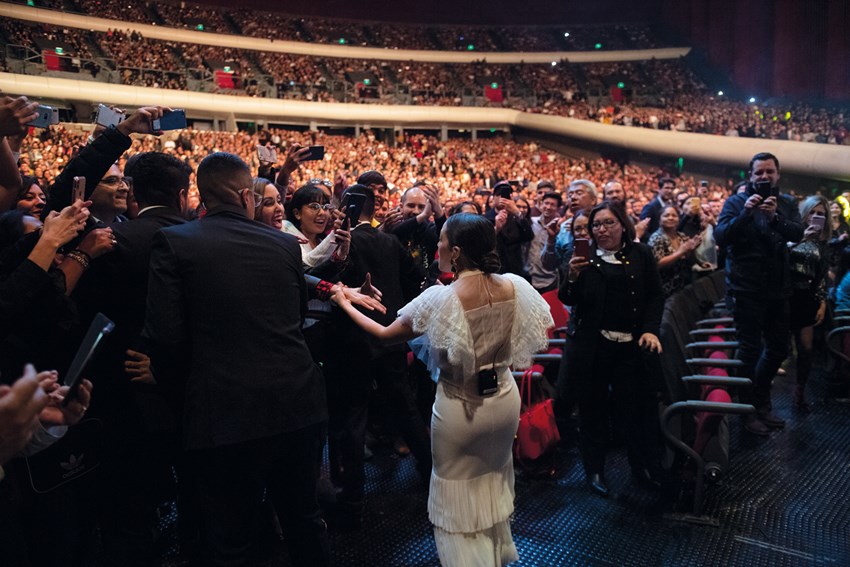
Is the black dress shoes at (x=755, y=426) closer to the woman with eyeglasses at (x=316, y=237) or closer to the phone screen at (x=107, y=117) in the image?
the woman with eyeglasses at (x=316, y=237)

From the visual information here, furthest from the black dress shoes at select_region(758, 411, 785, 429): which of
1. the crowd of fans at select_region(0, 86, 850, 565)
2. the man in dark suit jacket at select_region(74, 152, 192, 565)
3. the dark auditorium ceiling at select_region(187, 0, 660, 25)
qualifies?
the dark auditorium ceiling at select_region(187, 0, 660, 25)

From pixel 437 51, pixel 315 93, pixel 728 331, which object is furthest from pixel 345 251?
pixel 437 51

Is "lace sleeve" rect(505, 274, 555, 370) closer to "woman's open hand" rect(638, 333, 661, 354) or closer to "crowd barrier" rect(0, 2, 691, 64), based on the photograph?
"woman's open hand" rect(638, 333, 661, 354)

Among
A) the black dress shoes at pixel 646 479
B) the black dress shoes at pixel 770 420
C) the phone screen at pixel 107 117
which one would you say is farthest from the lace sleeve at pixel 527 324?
the black dress shoes at pixel 770 420

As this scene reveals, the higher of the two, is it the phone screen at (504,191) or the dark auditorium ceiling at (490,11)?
the dark auditorium ceiling at (490,11)

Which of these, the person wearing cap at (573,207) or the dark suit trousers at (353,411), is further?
the person wearing cap at (573,207)

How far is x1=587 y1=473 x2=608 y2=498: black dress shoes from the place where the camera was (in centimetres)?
299

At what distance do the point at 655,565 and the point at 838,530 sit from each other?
916 millimetres

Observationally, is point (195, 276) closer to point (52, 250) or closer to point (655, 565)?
point (52, 250)

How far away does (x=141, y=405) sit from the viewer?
200 cm

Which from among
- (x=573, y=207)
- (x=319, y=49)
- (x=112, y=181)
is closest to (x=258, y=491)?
(x=112, y=181)

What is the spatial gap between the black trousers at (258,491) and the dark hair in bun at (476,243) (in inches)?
29.8

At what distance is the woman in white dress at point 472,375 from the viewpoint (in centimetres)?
198

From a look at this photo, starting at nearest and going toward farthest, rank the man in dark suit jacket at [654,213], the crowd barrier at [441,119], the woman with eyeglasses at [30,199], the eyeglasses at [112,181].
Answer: the eyeglasses at [112,181] < the woman with eyeglasses at [30,199] < the man in dark suit jacket at [654,213] < the crowd barrier at [441,119]
